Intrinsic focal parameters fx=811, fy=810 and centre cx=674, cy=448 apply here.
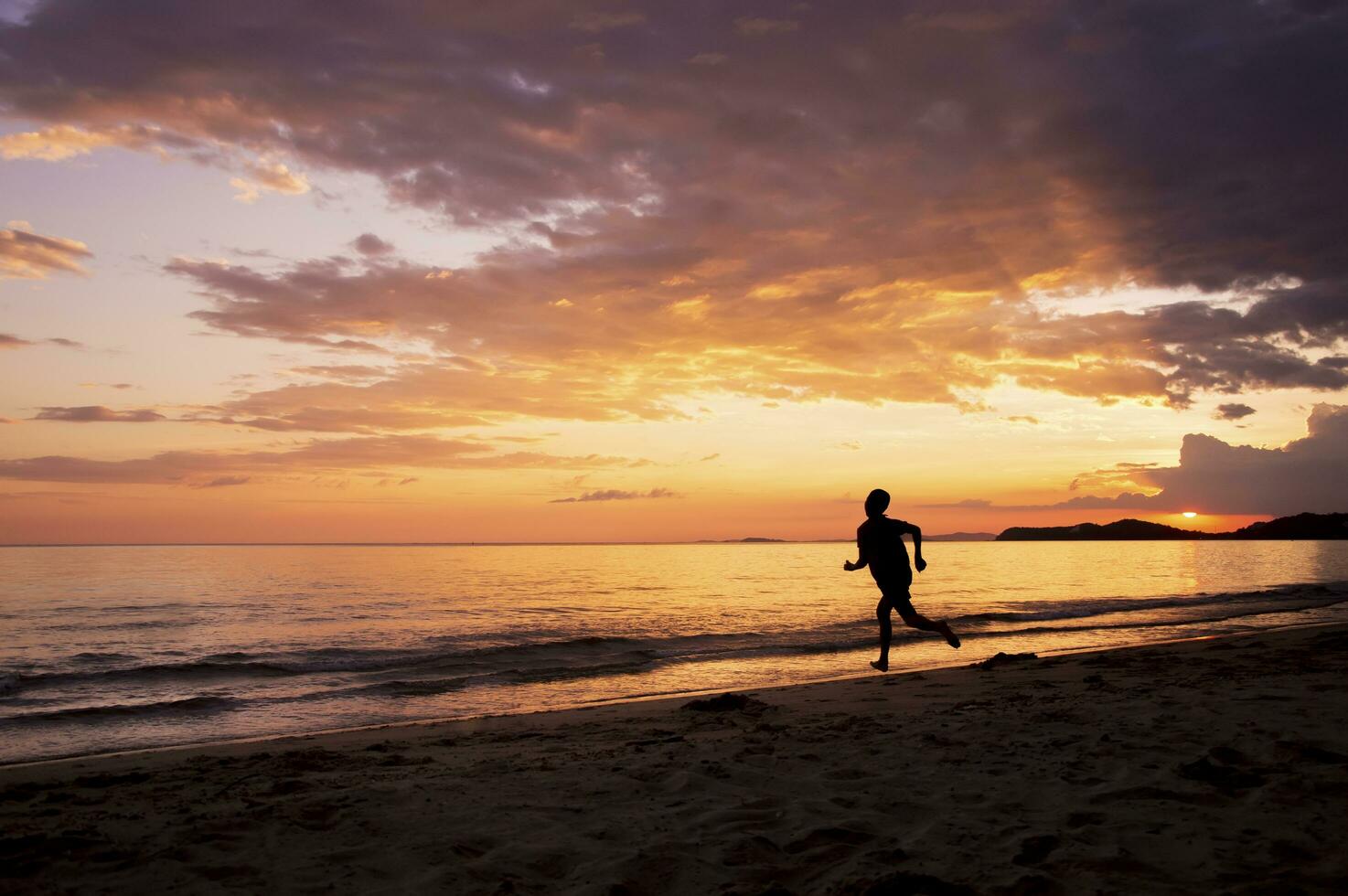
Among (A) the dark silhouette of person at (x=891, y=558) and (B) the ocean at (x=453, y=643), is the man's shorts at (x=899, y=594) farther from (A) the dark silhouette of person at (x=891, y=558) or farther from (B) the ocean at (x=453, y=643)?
(B) the ocean at (x=453, y=643)

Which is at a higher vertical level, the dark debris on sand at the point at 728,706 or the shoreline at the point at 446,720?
the dark debris on sand at the point at 728,706

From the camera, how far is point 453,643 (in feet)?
78.8

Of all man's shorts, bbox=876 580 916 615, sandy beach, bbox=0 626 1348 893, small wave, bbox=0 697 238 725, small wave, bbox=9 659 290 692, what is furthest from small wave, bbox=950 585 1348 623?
small wave, bbox=0 697 238 725

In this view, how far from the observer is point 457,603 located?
3875cm

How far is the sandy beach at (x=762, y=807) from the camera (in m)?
4.49

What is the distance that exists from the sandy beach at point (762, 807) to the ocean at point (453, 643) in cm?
445

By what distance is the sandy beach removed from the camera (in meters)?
4.49

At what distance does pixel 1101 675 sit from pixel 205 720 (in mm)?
14198

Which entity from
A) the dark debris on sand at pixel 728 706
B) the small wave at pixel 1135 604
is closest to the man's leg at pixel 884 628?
the dark debris on sand at pixel 728 706

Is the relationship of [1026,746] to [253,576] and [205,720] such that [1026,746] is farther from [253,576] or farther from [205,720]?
[253,576]

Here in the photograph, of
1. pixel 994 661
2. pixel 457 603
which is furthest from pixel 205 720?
pixel 457 603

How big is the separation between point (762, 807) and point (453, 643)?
19.8 m

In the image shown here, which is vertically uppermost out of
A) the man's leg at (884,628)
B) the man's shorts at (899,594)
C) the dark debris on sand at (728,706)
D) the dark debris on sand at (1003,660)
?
the man's shorts at (899,594)

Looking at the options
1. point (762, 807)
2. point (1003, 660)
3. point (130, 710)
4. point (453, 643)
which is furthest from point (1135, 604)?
point (130, 710)
